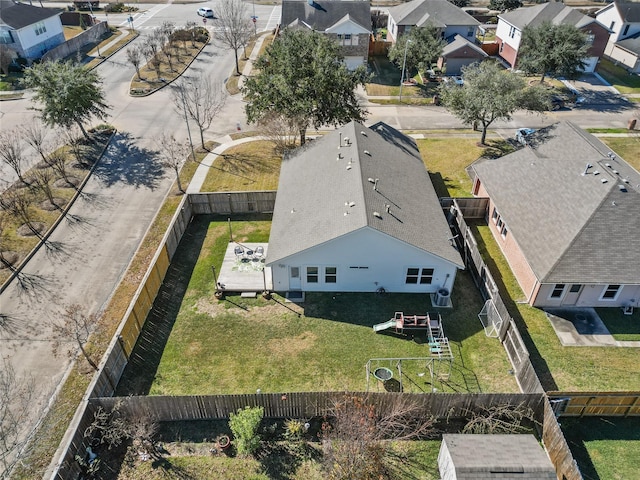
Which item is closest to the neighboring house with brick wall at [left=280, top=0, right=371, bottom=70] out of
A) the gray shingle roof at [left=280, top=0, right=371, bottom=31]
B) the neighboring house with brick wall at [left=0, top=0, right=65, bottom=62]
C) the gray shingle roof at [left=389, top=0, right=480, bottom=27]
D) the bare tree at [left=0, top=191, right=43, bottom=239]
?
the gray shingle roof at [left=280, top=0, right=371, bottom=31]

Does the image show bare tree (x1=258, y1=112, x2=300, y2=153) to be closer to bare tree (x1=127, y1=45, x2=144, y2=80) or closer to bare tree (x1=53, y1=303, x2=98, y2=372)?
bare tree (x1=53, y1=303, x2=98, y2=372)

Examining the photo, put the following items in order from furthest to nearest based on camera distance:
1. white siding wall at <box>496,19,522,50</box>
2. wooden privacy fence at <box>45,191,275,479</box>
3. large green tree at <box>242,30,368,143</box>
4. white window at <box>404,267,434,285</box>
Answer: white siding wall at <box>496,19,522,50</box>, large green tree at <box>242,30,368,143</box>, white window at <box>404,267,434,285</box>, wooden privacy fence at <box>45,191,275,479</box>

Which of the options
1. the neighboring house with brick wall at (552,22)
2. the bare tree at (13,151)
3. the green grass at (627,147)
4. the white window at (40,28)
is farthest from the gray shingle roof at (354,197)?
the white window at (40,28)

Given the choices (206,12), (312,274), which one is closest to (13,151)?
(312,274)

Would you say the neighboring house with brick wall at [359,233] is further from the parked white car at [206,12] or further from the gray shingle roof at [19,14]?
the parked white car at [206,12]

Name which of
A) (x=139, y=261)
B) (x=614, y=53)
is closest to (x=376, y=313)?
(x=139, y=261)

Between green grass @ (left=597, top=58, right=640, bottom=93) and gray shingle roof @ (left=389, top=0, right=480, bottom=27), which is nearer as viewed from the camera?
green grass @ (left=597, top=58, right=640, bottom=93)

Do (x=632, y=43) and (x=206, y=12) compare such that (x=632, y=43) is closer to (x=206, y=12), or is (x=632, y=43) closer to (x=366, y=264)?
(x=366, y=264)
